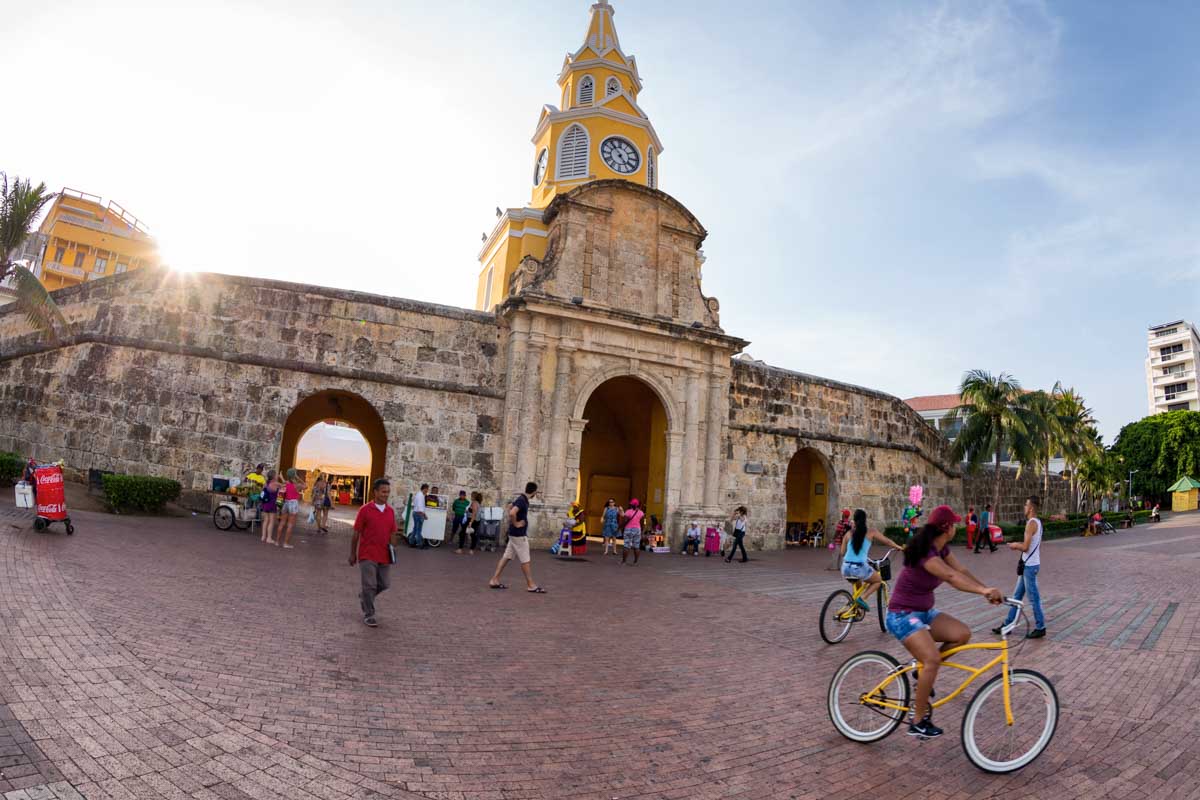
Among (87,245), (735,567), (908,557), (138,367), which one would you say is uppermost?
(87,245)

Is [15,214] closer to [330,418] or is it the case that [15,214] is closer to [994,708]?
[330,418]

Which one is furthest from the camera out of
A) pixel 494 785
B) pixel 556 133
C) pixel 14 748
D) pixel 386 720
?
pixel 556 133

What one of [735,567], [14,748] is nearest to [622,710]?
[14,748]

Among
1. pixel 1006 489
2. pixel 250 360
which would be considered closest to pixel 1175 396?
pixel 1006 489

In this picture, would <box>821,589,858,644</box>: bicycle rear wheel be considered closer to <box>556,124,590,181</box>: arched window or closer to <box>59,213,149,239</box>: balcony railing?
<box>556,124,590,181</box>: arched window

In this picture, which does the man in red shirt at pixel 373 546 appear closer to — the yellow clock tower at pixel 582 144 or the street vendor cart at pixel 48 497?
the street vendor cart at pixel 48 497

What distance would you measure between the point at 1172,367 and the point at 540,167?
93.4 metres

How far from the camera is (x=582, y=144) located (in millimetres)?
25328

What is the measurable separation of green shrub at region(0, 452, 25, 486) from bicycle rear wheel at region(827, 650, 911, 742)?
640 inches

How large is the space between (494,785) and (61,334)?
17.4 m

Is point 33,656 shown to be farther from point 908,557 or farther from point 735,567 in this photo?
point 735,567

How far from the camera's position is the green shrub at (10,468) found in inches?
533

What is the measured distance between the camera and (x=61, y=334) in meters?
15.5

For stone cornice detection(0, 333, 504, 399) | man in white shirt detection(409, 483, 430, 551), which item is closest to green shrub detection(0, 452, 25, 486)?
stone cornice detection(0, 333, 504, 399)
